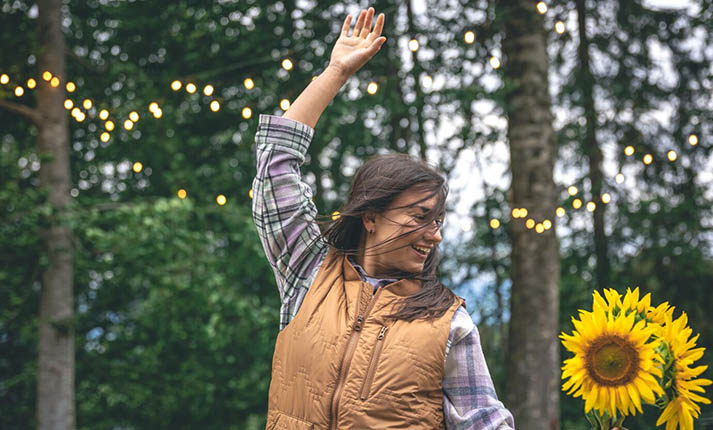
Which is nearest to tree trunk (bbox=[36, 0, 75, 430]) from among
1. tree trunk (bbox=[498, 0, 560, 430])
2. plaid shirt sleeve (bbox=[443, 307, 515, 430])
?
tree trunk (bbox=[498, 0, 560, 430])

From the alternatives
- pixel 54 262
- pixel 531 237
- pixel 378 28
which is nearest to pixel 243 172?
pixel 54 262

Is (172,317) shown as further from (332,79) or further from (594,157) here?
(332,79)

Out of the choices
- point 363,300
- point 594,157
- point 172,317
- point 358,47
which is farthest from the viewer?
point 594,157

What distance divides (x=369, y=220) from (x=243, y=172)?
618 cm

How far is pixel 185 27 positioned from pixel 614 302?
6232mm

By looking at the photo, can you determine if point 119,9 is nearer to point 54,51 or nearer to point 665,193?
point 54,51

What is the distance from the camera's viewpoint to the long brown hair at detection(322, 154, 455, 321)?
1360mm

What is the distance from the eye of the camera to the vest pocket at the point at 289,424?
4.23 feet

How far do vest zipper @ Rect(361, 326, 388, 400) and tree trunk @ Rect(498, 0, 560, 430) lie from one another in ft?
11.4

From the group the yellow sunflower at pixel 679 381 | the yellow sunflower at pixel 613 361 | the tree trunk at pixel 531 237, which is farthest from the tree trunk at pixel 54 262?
the yellow sunflower at pixel 679 381

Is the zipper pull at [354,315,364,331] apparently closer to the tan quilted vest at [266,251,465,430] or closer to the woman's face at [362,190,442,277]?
the tan quilted vest at [266,251,465,430]

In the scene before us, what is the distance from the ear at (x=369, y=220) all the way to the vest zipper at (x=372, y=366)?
0.26 meters

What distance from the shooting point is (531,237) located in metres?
4.66

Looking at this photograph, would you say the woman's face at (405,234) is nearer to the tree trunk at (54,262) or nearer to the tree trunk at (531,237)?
the tree trunk at (531,237)
